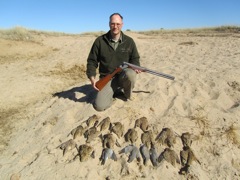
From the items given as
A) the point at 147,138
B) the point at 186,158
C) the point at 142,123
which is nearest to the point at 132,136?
the point at 147,138

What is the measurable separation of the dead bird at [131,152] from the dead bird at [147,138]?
227 millimetres

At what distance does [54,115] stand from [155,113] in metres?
2.29

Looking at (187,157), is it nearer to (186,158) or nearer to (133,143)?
(186,158)

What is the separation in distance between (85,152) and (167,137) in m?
1.48

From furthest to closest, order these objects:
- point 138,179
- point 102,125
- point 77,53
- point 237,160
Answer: point 77,53
point 102,125
point 237,160
point 138,179

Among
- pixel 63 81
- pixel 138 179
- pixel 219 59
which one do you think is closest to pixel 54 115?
pixel 138 179

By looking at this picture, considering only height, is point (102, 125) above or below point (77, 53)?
above

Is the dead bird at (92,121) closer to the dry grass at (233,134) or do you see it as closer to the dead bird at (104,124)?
the dead bird at (104,124)

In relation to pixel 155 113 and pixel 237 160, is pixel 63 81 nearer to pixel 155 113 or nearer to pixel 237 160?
pixel 155 113

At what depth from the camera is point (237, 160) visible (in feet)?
16.6

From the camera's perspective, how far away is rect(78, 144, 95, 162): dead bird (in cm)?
515

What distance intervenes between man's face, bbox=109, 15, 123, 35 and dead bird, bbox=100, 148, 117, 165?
7.77ft

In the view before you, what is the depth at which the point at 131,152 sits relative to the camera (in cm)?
520

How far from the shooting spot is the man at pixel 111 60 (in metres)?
6.30
